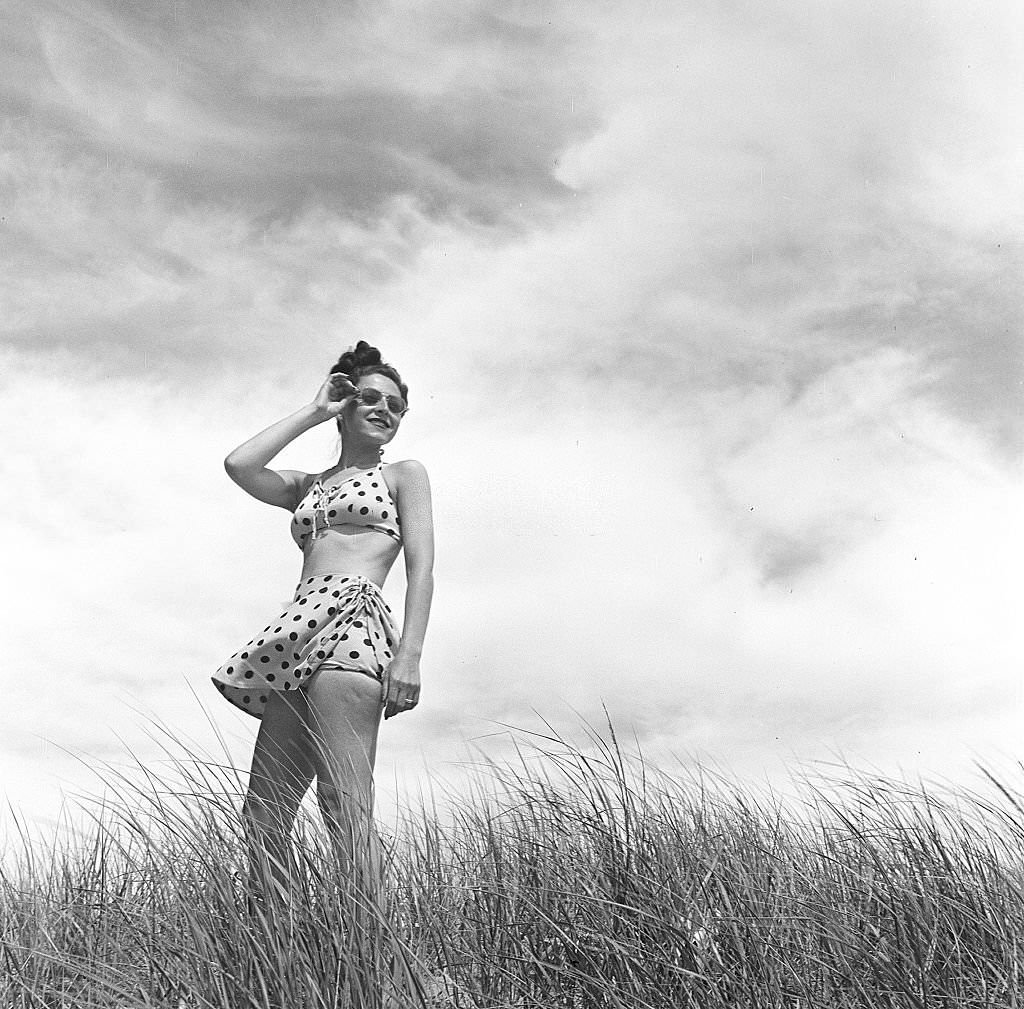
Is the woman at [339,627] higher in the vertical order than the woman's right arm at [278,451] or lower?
lower

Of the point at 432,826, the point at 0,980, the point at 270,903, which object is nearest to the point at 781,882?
the point at 432,826

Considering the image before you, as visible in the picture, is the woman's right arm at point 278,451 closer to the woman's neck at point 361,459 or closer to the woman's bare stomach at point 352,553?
the woman's neck at point 361,459

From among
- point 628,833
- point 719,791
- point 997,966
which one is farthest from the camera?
point 719,791

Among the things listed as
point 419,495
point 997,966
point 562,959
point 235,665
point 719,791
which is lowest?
point 997,966

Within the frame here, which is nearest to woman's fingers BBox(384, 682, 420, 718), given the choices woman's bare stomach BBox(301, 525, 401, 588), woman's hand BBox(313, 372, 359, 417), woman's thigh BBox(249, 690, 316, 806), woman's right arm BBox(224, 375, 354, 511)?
woman's thigh BBox(249, 690, 316, 806)

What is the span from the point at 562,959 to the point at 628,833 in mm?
423

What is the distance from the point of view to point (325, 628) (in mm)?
3596

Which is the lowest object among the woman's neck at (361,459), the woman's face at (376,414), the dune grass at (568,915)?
the dune grass at (568,915)

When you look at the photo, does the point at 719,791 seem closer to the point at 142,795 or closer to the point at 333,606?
the point at 333,606

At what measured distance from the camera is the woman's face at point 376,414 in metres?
4.11

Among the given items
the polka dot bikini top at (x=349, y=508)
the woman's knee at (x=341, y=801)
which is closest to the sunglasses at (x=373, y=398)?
the polka dot bikini top at (x=349, y=508)

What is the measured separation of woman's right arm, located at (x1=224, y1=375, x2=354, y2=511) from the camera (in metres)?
4.11

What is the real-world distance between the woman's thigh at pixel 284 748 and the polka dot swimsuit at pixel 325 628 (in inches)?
2.4

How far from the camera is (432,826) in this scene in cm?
398
